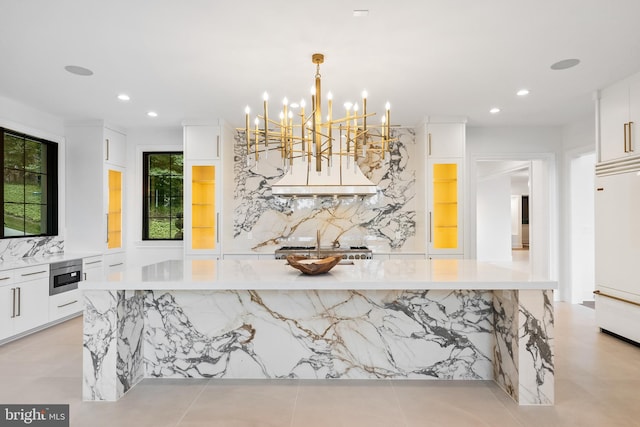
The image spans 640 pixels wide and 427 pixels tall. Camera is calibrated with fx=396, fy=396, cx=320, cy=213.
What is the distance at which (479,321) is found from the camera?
9.16 feet

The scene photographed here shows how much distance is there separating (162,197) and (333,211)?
8.22ft

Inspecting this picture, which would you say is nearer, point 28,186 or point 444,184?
point 28,186

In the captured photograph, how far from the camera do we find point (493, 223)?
10602 millimetres

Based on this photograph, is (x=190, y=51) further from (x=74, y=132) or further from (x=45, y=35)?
(x=74, y=132)

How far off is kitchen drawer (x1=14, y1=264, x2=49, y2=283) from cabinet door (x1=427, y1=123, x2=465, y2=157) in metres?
4.58

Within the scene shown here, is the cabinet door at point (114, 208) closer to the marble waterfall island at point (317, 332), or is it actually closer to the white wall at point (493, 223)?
the marble waterfall island at point (317, 332)

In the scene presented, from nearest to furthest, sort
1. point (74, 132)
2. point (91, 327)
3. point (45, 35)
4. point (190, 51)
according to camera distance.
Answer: point (91, 327)
point (45, 35)
point (190, 51)
point (74, 132)

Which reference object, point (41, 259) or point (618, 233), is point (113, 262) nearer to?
point (41, 259)

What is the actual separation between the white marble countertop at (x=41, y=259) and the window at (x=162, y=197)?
3.06 ft

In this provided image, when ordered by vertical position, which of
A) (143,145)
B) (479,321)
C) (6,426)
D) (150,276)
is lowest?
(6,426)

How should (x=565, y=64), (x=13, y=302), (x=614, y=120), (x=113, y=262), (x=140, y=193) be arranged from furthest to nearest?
(x=140, y=193) < (x=113, y=262) < (x=614, y=120) < (x=13, y=302) < (x=565, y=64)

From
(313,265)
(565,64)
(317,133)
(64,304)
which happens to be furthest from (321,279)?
(64,304)

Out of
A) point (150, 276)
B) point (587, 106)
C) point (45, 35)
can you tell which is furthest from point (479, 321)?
point (45, 35)

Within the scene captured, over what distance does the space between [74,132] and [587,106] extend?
20.6ft
